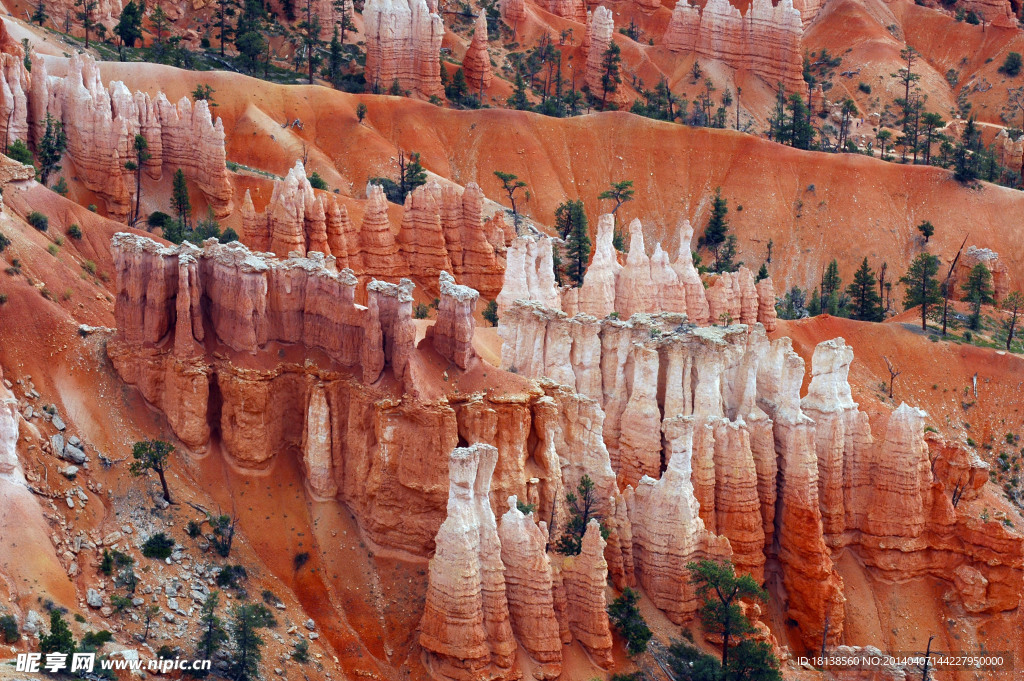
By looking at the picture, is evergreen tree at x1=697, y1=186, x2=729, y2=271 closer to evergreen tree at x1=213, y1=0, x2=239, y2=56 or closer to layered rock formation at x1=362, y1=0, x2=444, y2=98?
layered rock formation at x1=362, y1=0, x2=444, y2=98

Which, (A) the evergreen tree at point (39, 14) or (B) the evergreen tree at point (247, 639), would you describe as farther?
(A) the evergreen tree at point (39, 14)

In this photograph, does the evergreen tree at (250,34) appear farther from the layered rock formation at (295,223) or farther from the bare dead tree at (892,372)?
the bare dead tree at (892,372)

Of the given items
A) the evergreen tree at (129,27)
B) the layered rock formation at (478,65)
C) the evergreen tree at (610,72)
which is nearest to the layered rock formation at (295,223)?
the evergreen tree at (129,27)

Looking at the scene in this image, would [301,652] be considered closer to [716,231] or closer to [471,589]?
[471,589]

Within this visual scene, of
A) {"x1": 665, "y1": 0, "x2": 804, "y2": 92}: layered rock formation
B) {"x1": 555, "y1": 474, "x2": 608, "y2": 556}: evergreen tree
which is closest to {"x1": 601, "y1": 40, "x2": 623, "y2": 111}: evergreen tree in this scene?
{"x1": 665, "y1": 0, "x2": 804, "y2": 92}: layered rock formation

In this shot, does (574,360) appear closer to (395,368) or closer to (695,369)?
(695,369)

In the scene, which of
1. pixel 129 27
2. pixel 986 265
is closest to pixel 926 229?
pixel 986 265

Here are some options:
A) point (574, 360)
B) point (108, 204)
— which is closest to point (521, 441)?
point (574, 360)
